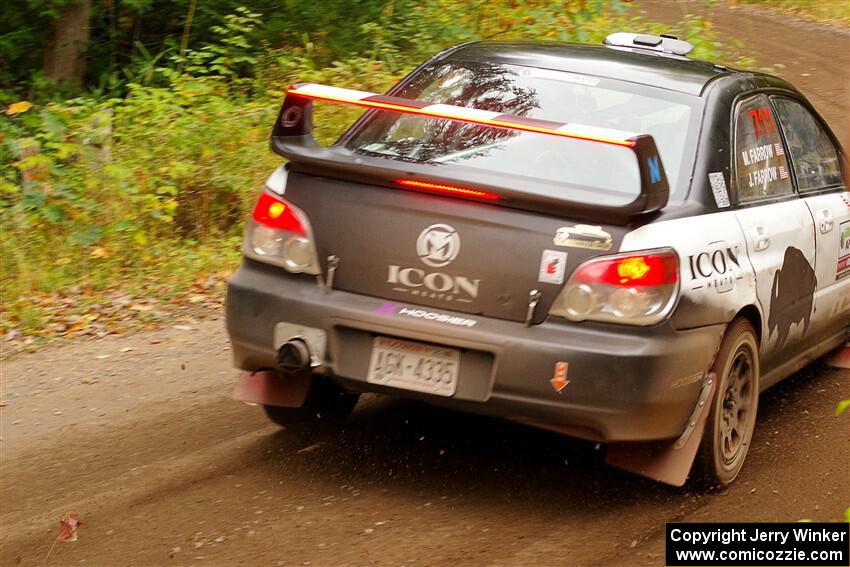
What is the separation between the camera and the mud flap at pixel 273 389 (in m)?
4.97

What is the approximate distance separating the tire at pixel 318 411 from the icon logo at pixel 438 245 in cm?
103

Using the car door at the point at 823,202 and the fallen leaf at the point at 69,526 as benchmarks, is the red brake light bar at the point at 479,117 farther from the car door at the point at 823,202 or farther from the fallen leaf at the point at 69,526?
the fallen leaf at the point at 69,526

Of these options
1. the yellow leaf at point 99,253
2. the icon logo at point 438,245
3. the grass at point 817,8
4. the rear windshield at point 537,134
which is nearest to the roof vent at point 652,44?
the rear windshield at point 537,134

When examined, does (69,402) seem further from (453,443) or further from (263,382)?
(453,443)

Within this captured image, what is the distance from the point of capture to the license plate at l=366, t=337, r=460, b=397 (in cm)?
428

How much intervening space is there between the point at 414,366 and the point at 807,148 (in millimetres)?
2638

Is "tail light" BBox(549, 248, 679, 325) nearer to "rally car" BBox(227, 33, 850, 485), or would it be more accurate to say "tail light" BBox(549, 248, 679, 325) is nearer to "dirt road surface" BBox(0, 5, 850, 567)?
"rally car" BBox(227, 33, 850, 485)

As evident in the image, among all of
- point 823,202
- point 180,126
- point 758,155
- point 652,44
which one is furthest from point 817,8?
point 758,155

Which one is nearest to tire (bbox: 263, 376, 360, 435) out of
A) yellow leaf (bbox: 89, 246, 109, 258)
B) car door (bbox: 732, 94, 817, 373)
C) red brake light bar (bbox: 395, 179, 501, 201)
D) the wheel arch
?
red brake light bar (bbox: 395, 179, 501, 201)

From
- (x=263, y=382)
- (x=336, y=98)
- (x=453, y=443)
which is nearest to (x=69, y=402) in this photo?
(x=263, y=382)

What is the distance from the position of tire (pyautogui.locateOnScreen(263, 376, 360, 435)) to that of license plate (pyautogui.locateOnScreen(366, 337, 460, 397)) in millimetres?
837

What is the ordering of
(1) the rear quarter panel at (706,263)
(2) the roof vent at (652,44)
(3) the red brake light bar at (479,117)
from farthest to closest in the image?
1. (2) the roof vent at (652,44)
2. (1) the rear quarter panel at (706,263)
3. (3) the red brake light bar at (479,117)

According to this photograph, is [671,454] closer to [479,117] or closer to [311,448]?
[479,117]

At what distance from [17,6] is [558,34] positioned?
5.42 metres
